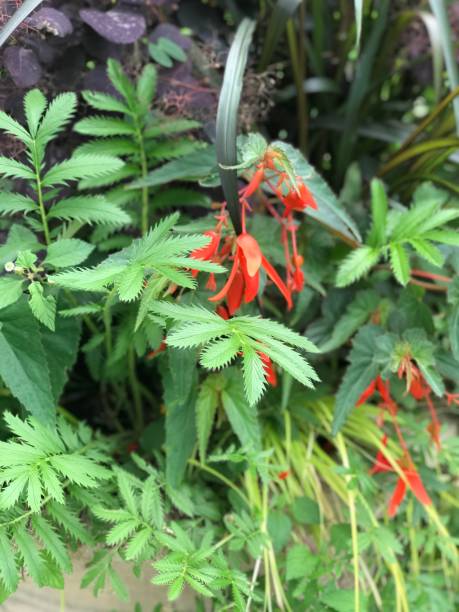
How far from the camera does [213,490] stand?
30.7 inches

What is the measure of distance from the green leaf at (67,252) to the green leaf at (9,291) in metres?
0.04

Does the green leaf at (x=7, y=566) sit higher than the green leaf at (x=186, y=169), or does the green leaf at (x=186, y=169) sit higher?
the green leaf at (x=186, y=169)

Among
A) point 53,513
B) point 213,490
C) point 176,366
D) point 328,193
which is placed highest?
point 328,193

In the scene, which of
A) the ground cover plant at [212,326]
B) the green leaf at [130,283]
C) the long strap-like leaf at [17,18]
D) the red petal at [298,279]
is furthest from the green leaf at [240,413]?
the long strap-like leaf at [17,18]

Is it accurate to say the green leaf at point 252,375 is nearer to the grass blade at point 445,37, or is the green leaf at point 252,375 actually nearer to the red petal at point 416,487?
the red petal at point 416,487

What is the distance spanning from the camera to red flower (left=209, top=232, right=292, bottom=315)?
1.73 feet

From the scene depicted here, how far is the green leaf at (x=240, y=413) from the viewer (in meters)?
0.64

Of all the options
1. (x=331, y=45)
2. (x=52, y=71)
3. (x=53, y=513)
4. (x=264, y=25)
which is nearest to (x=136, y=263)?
(x=53, y=513)

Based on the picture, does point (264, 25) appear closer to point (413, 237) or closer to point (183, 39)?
point (183, 39)

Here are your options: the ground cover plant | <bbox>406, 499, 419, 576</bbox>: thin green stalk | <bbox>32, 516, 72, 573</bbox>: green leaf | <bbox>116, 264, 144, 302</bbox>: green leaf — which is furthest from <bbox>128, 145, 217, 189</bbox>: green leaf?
<bbox>406, 499, 419, 576</bbox>: thin green stalk

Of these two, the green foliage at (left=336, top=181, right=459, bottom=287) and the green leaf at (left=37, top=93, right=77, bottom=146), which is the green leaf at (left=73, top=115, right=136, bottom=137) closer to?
the green leaf at (left=37, top=93, right=77, bottom=146)

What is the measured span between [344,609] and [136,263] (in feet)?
1.33

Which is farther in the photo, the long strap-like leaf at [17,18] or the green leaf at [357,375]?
the green leaf at [357,375]

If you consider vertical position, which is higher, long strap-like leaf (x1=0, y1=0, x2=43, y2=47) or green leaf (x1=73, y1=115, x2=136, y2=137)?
long strap-like leaf (x1=0, y1=0, x2=43, y2=47)
